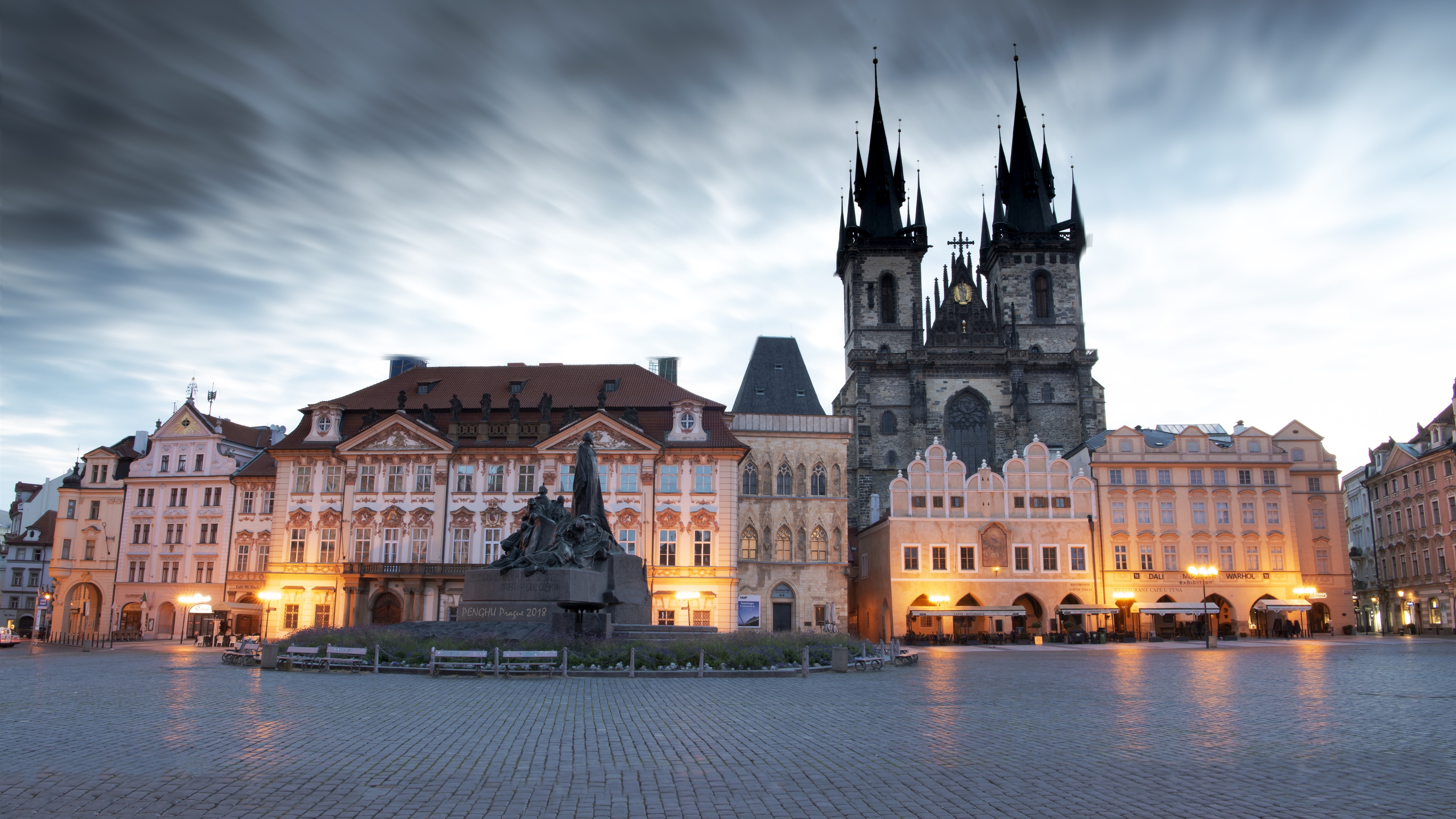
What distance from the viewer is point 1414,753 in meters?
11.5

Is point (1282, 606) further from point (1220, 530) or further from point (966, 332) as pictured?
point (966, 332)

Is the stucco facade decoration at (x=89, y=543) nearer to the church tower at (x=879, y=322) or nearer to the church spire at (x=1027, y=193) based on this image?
the church tower at (x=879, y=322)

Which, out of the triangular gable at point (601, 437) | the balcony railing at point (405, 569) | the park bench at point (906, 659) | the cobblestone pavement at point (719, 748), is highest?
the triangular gable at point (601, 437)

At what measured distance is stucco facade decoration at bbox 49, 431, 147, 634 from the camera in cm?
6028

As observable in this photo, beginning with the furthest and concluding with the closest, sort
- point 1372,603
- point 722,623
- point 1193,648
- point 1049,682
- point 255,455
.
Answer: point 1372,603
point 255,455
point 722,623
point 1193,648
point 1049,682

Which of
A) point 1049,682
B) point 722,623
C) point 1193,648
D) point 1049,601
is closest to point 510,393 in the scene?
point 722,623

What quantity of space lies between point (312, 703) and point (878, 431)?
6432 centimetres

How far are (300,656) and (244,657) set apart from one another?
3036mm

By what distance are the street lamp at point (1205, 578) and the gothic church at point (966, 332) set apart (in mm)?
17888

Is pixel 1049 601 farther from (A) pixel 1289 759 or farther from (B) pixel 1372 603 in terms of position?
(A) pixel 1289 759

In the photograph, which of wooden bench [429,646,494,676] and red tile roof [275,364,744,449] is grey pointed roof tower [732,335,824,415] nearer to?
red tile roof [275,364,744,449]

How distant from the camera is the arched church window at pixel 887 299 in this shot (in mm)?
83938

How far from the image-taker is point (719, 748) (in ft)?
38.6

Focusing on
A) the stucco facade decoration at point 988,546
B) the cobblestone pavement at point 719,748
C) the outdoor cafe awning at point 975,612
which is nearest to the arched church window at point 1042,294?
the stucco facade decoration at point 988,546
